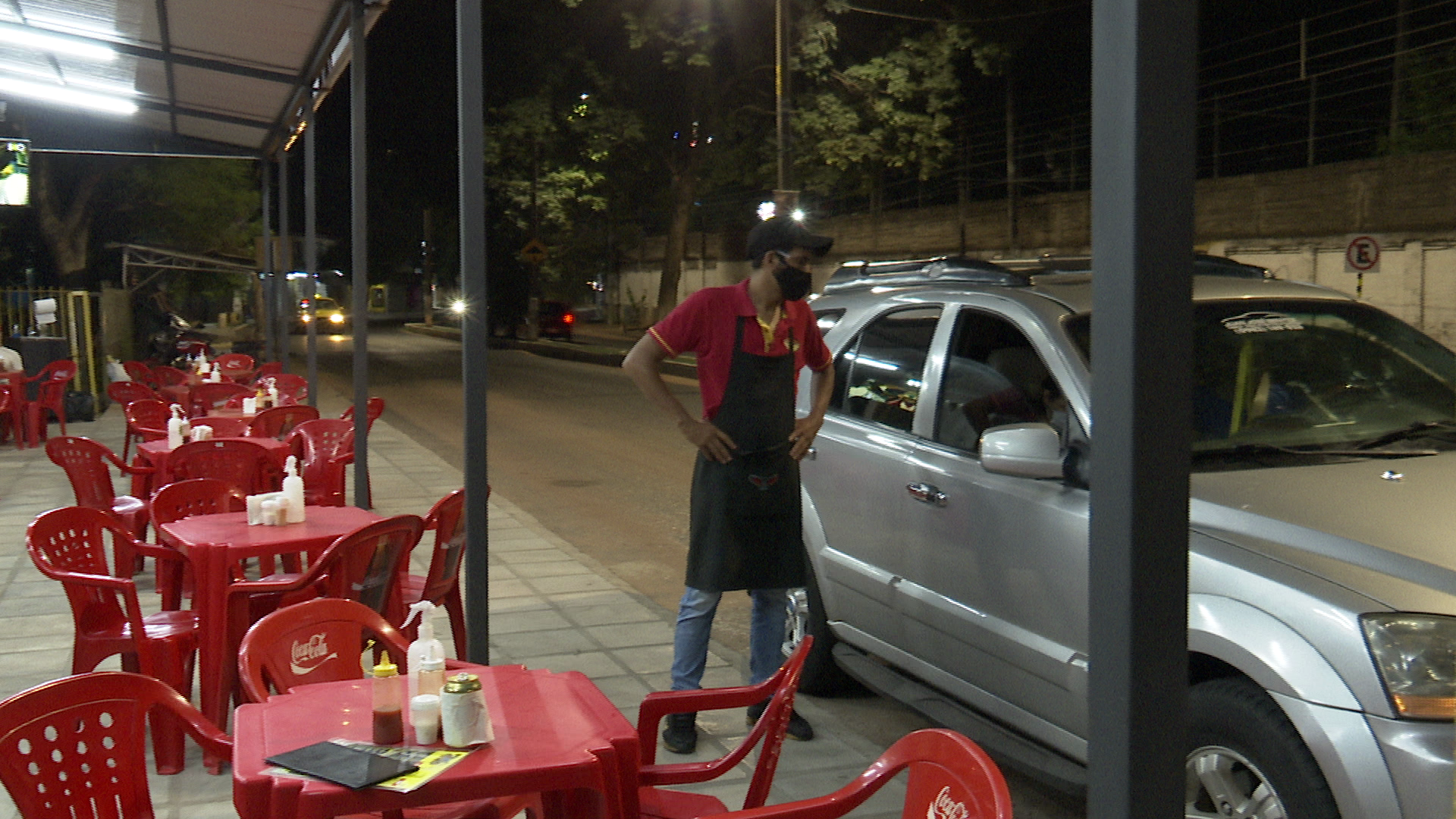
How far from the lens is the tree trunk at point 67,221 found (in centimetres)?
2655

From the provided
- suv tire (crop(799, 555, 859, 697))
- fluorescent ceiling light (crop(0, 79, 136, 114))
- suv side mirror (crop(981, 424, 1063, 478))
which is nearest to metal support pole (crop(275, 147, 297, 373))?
fluorescent ceiling light (crop(0, 79, 136, 114))

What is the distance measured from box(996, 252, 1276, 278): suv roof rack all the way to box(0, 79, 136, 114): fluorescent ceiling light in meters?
11.6

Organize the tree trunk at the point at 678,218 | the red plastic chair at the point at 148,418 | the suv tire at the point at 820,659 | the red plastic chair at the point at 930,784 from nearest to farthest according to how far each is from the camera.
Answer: the red plastic chair at the point at 930,784, the suv tire at the point at 820,659, the red plastic chair at the point at 148,418, the tree trunk at the point at 678,218

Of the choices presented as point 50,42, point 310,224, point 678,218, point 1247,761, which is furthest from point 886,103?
point 1247,761

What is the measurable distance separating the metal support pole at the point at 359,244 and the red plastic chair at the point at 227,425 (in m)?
2.15

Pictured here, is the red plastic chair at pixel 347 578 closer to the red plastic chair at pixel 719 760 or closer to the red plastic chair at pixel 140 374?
the red plastic chair at pixel 719 760

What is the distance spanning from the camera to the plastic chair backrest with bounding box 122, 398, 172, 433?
10.9 metres

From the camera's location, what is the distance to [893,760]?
8.98 ft

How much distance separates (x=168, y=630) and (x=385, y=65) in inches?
1399

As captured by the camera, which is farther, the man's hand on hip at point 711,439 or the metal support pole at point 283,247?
the metal support pole at point 283,247

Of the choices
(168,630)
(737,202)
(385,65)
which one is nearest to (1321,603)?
(168,630)

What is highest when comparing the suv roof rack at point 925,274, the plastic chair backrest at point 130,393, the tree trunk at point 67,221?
the tree trunk at point 67,221

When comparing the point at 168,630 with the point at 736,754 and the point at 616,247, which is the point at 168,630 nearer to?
the point at 736,754

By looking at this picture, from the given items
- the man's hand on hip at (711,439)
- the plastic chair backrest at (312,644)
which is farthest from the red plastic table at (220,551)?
the man's hand on hip at (711,439)
